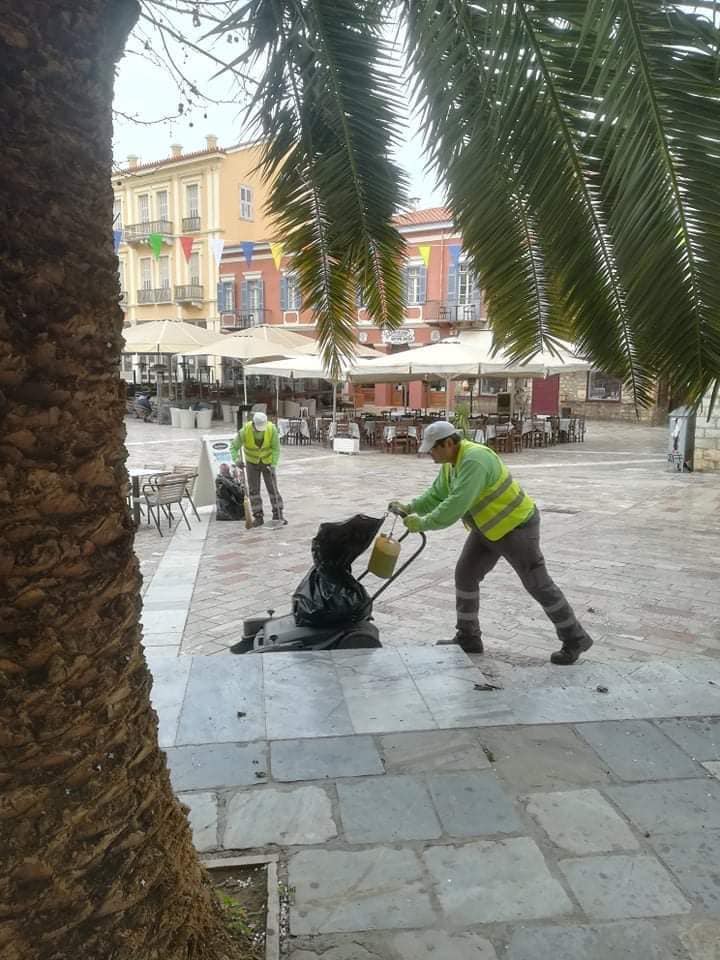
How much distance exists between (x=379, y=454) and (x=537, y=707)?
14115 millimetres

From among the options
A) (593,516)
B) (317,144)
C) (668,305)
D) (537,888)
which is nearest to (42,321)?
(668,305)

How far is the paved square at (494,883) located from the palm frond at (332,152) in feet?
10.5

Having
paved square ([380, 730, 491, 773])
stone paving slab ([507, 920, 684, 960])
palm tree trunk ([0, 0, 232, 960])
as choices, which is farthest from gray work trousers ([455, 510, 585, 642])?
palm tree trunk ([0, 0, 232, 960])

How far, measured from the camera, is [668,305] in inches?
101

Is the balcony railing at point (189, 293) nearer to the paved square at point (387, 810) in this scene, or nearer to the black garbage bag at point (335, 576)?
the black garbage bag at point (335, 576)

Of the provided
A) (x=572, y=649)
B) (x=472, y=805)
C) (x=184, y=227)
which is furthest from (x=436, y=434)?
(x=184, y=227)

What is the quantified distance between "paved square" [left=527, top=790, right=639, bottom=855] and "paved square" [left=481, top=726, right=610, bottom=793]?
9 cm

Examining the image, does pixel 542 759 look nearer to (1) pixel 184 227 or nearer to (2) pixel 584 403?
(2) pixel 584 403

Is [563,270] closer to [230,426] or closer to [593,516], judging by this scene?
[593,516]

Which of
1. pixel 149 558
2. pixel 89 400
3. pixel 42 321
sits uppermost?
pixel 42 321

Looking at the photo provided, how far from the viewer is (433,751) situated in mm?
3426

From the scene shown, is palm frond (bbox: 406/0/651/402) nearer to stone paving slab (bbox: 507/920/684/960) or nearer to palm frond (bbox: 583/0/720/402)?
palm frond (bbox: 583/0/720/402)

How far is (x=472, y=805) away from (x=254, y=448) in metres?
7.37

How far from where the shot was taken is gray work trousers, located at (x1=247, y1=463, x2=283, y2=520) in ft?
32.4
